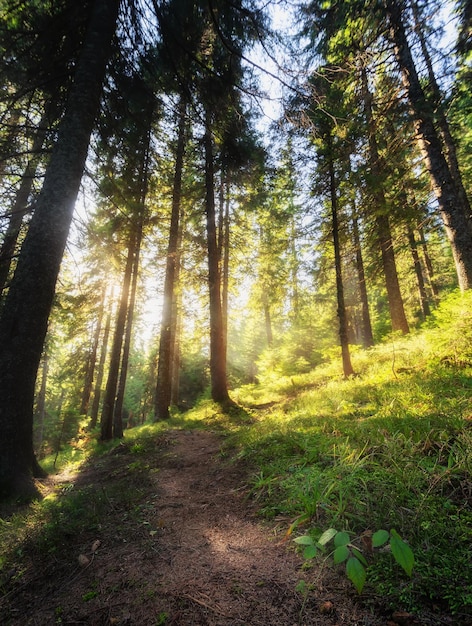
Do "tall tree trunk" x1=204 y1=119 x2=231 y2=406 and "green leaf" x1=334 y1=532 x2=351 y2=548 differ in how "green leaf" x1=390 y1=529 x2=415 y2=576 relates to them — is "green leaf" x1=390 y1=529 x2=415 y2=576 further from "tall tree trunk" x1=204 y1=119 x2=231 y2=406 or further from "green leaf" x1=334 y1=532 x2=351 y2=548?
"tall tree trunk" x1=204 y1=119 x2=231 y2=406

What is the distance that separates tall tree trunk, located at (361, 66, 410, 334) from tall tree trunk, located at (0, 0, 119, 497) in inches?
267

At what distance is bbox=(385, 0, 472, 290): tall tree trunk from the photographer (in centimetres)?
702

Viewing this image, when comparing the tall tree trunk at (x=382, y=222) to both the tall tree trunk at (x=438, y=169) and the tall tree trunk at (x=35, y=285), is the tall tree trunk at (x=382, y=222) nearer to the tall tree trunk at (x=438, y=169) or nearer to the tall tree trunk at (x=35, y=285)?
the tall tree trunk at (x=438, y=169)

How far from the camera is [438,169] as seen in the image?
7.38m

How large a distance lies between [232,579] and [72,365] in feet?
66.8

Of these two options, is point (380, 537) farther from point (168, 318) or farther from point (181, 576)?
point (168, 318)

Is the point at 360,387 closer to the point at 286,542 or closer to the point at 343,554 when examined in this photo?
the point at 286,542

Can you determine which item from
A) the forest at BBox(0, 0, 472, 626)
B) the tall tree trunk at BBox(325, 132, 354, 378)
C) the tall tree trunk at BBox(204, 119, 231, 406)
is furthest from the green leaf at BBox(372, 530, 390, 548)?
the tall tree trunk at BBox(204, 119, 231, 406)

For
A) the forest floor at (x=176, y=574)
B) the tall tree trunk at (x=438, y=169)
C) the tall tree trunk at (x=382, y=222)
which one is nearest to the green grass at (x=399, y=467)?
the forest floor at (x=176, y=574)

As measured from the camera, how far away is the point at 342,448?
3580 millimetres

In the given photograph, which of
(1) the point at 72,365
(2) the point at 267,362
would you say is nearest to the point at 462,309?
(2) the point at 267,362

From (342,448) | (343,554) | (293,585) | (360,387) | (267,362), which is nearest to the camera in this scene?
(343,554)

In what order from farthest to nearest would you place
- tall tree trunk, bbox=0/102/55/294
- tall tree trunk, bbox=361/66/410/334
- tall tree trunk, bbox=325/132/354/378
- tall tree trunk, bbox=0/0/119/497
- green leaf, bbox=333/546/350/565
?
tall tree trunk, bbox=325/132/354/378, tall tree trunk, bbox=361/66/410/334, tall tree trunk, bbox=0/102/55/294, tall tree trunk, bbox=0/0/119/497, green leaf, bbox=333/546/350/565

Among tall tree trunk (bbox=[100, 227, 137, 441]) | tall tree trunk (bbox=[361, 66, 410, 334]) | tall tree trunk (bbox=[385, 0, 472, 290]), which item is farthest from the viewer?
tall tree trunk (bbox=[100, 227, 137, 441])
